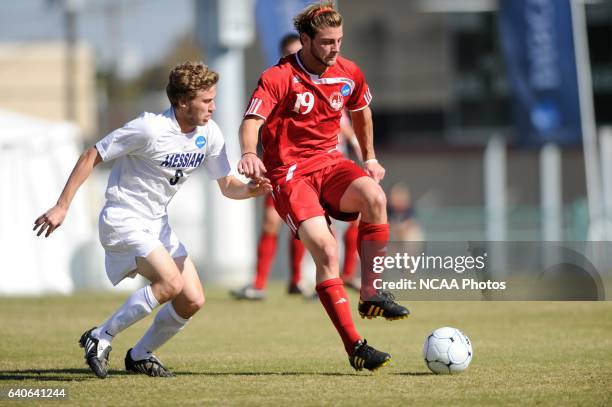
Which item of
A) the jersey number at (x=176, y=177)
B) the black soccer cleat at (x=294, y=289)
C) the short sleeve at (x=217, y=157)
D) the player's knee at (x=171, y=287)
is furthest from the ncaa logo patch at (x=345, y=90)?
the black soccer cleat at (x=294, y=289)

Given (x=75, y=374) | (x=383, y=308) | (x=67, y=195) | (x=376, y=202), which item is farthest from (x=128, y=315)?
(x=376, y=202)

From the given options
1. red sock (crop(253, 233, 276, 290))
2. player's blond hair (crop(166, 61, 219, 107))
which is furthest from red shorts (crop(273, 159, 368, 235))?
red sock (crop(253, 233, 276, 290))

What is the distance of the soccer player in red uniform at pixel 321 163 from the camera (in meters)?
6.74

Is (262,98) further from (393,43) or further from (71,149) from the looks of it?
(393,43)

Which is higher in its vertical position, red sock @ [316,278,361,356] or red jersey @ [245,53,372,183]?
red jersey @ [245,53,372,183]

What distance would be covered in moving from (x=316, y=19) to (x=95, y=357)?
8.28ft

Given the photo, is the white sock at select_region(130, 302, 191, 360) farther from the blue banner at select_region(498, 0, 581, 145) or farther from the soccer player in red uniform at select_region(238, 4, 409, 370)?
the blue banner at select_region(498, 0, 581, 145)

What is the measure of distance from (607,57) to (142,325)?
68.2 feet

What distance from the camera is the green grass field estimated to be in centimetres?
594

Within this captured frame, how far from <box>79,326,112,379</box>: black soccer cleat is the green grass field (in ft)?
0.22

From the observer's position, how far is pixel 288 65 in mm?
7141

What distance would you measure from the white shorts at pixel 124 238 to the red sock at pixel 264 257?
509 cm

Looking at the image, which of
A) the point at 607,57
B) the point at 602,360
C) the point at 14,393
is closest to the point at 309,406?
the point at 14,393

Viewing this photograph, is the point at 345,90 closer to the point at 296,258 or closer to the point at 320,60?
the point at 320,60
